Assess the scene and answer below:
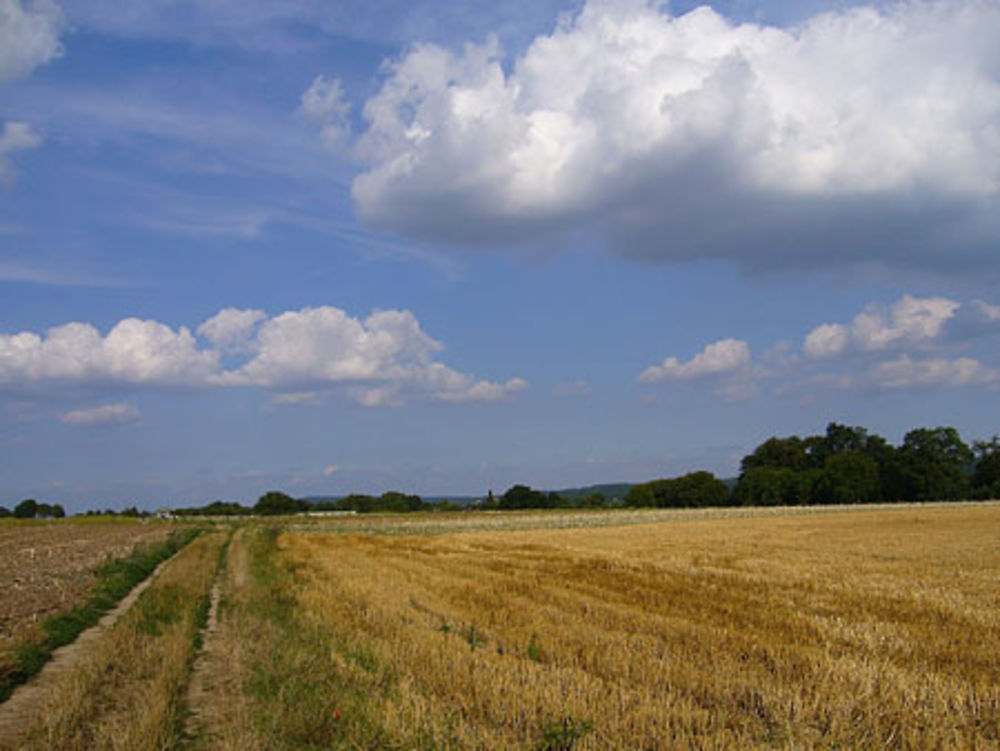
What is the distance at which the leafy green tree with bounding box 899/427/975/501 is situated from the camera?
129 m

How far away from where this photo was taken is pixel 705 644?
426 inches

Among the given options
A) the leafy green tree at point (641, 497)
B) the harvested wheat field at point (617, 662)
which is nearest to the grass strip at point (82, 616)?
the harvested wheat field at point (617, 662)

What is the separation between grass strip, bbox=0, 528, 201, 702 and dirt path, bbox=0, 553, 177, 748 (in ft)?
0.42

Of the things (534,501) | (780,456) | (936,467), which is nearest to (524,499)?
(534,501)

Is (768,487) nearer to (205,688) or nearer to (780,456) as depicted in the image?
(780,456)

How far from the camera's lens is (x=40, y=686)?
418 inches

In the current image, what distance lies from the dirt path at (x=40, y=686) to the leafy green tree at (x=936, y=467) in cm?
14005

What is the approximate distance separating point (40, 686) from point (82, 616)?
7045mm

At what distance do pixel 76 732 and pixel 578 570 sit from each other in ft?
57.0

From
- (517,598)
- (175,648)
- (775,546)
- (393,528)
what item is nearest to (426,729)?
(175,648)

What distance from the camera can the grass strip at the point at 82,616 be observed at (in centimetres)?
1128

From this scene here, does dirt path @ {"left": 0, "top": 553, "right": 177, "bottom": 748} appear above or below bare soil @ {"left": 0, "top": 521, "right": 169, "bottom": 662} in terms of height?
below

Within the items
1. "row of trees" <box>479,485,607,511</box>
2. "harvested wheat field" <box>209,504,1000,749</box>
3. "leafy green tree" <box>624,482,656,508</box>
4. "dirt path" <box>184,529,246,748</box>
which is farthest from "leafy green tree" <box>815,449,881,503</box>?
"dirt path" <box>184,529,246,748</box>

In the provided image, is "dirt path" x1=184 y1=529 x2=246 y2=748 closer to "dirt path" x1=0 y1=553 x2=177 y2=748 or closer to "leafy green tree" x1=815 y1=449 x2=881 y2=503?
"dirt path" x1=0 y1=553 x2=177 y2=748
